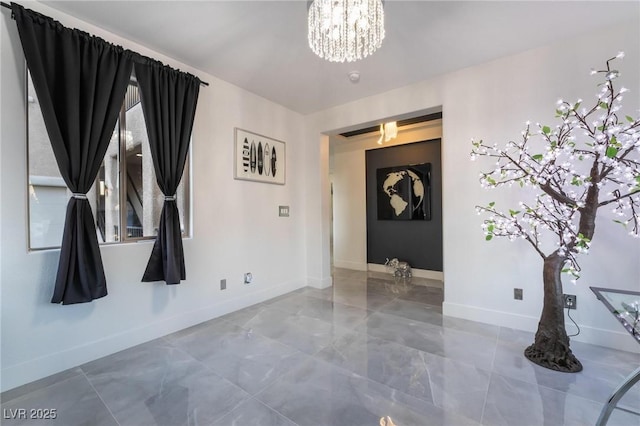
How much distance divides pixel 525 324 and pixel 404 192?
8.92 ft

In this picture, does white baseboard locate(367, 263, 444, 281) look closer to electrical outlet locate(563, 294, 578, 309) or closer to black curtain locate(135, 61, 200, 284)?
electrical outlet locate(563, 294, 578, 309)

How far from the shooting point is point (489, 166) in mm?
2691

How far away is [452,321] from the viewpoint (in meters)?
2.77

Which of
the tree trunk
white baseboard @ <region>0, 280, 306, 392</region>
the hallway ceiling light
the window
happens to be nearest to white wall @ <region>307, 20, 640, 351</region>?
the tree trunk

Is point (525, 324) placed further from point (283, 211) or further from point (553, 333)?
point (283, 211)

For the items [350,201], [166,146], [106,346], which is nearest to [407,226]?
[350,201]

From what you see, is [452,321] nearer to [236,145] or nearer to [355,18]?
[355,18]

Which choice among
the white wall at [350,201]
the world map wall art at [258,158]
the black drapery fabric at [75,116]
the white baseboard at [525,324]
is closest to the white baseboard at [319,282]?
the white wall at [350,201]

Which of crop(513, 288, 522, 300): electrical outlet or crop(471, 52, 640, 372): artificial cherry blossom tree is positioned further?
crop(513, 288, 522, 300): electrical outlet

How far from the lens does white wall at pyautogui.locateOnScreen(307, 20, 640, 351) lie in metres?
2.19

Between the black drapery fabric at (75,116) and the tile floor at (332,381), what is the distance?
672mm

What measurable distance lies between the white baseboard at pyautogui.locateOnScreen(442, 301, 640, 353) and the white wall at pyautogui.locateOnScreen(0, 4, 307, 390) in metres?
2.17

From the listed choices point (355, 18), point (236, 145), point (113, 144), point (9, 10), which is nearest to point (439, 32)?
point (355, 18)

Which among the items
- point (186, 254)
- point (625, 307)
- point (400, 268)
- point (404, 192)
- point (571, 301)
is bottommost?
point (400, 268)
